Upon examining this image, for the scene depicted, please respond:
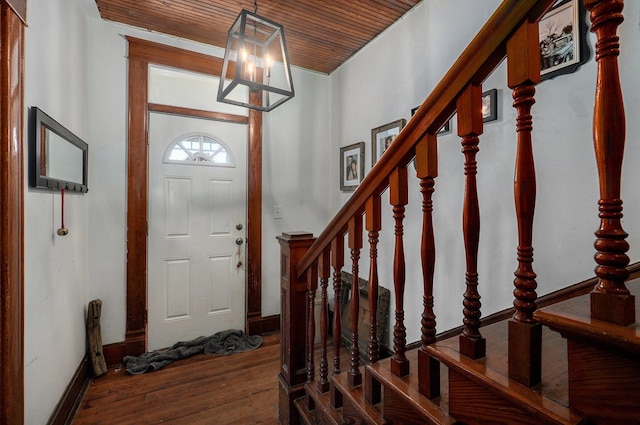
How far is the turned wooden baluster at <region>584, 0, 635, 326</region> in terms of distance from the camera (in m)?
0.50

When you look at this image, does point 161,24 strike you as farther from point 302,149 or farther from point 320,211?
point 320,211

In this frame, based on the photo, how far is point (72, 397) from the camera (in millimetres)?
1893

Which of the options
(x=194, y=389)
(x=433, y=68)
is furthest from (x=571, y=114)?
(x=194, y=389)

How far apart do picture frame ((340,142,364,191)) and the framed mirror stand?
220 cm

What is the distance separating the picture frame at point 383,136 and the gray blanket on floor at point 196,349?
204 centimetres

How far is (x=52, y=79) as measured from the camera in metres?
1.66

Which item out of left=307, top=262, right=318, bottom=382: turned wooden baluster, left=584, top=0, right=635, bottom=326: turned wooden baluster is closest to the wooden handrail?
left=584, top=0, right=635, bottom=326: turned wooden baluster

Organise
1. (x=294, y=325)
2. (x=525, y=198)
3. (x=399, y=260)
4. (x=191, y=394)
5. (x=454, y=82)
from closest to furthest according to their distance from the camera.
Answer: (x=525, y=198) → (x=454, y=82) → (x=399, y=260) → (x=294, y=325) → (x=191, y=394)

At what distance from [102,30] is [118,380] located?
272 cm

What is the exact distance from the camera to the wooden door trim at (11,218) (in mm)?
1140

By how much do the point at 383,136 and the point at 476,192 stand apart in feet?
6.33

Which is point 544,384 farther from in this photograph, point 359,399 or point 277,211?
point 277,211

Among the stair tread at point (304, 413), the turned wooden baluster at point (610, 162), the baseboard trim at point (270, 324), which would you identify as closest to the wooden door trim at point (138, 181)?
the baseboard trim at point (270, 324)

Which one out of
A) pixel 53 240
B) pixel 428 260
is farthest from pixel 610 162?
pixel 53 240
